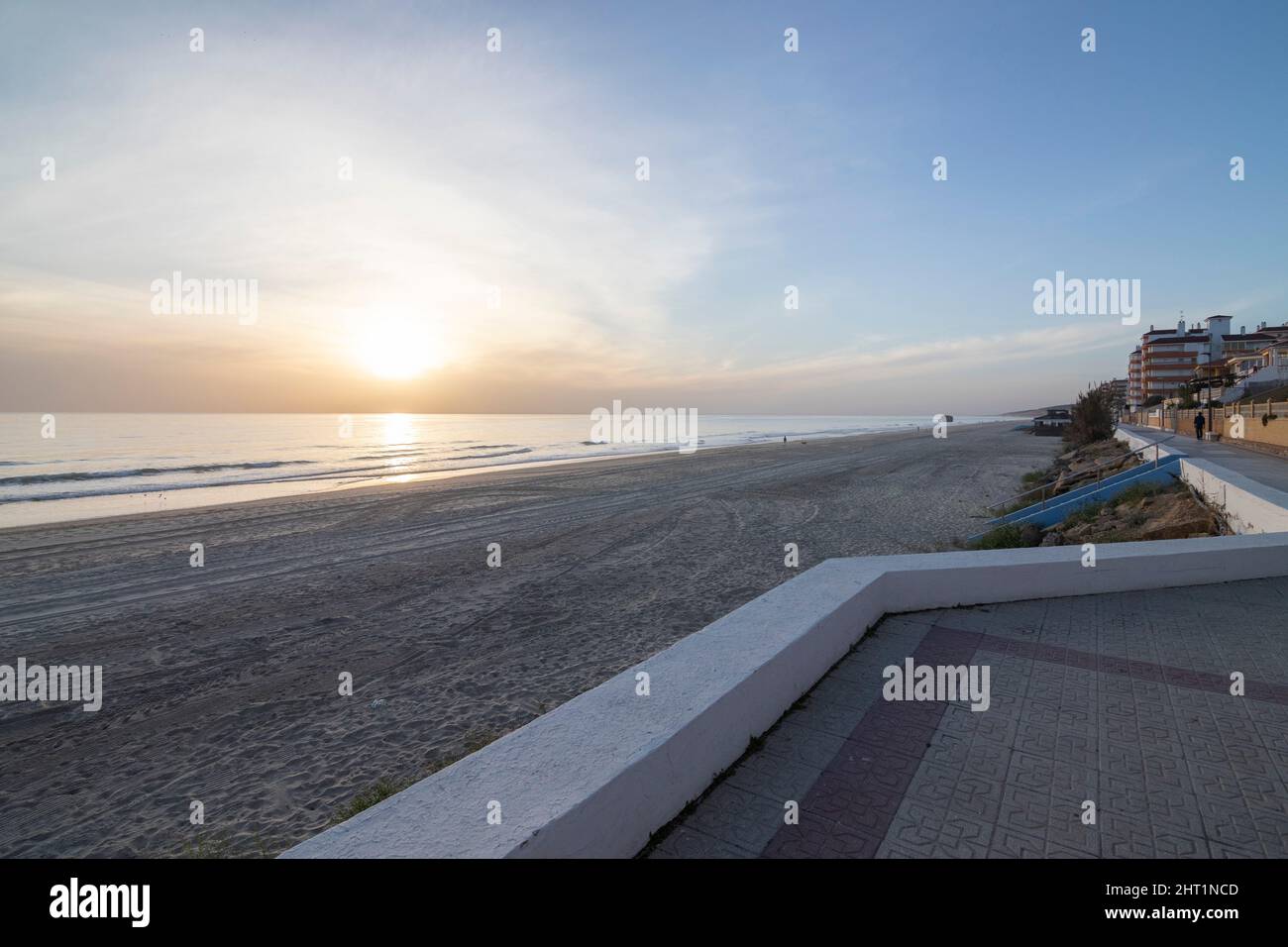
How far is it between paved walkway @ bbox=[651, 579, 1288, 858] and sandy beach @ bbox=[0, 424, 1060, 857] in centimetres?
288

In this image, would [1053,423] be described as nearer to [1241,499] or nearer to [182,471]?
[1241,499]

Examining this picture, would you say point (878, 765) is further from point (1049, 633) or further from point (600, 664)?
point (600, 664)

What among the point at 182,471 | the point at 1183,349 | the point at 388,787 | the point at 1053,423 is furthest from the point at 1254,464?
the point at 1183,349

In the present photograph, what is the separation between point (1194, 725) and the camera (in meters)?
3.28

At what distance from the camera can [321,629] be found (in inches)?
320

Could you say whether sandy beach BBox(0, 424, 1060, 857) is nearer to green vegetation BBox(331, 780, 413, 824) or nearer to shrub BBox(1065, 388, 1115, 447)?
green vegetation BBox(331, 780, 413, 824)

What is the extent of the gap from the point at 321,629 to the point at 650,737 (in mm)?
7014

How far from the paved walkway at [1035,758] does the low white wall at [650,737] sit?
194 millimetres

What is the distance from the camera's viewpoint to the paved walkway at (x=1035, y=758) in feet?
8.19

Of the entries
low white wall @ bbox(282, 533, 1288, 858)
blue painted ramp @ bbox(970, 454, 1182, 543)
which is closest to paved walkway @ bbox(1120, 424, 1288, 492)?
blue painted ramp @ bbox(970, 454, 1182, 543)

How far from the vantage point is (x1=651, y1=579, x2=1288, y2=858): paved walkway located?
2.50 metres
